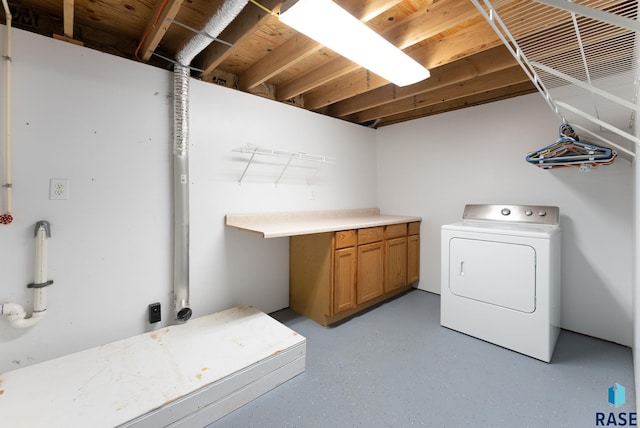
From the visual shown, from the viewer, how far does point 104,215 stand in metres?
1.88

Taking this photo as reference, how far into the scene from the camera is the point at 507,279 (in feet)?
7.07

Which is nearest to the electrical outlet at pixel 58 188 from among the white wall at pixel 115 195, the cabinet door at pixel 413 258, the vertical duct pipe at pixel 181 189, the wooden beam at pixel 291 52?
the white wall at pixel 115 195

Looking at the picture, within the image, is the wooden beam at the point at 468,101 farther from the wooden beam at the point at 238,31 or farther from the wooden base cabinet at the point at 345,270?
the wooden beam at the point at 238,31

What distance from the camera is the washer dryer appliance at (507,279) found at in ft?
6.60

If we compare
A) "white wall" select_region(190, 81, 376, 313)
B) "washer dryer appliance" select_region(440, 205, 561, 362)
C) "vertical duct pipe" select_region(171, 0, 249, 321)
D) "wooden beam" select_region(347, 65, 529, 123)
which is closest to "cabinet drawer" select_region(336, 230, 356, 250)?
"white wall" select_region(190, 81, 376, 313)

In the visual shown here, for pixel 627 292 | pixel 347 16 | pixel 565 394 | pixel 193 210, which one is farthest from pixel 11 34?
pixel 627 292

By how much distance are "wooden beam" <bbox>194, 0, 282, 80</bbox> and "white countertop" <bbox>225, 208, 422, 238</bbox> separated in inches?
50.3

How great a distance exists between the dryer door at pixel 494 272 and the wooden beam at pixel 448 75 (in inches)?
54.9

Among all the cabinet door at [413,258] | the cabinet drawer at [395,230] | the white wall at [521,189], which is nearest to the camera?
the white wall at [521,189]

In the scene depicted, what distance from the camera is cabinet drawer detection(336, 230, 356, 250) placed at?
8.02 feet

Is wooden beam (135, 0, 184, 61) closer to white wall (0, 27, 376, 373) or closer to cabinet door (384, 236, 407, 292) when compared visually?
white wall (0, 27, 376, 373)

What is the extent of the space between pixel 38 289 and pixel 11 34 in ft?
4.97

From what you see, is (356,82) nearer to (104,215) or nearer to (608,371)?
(104,215)

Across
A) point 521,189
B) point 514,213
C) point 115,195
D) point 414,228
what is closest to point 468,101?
point 521,189
